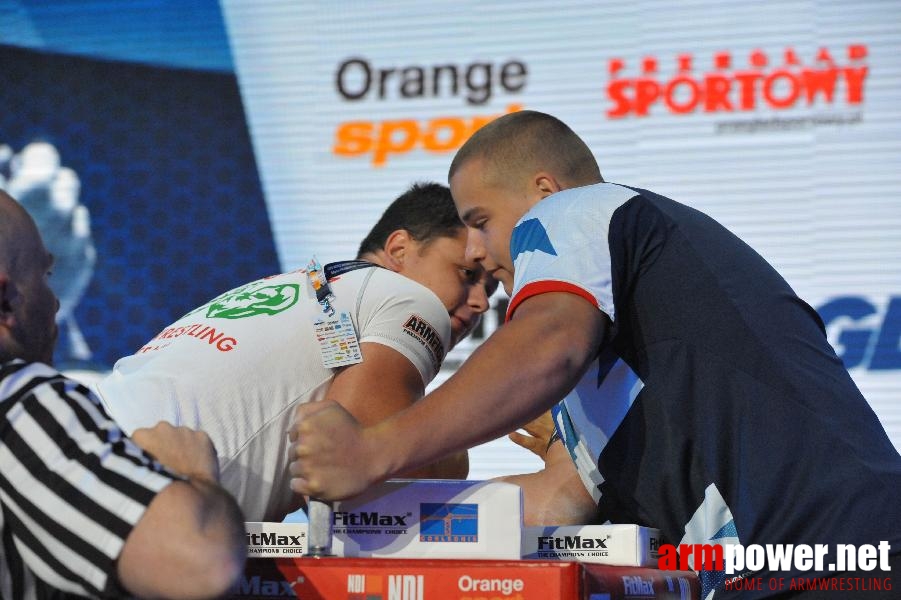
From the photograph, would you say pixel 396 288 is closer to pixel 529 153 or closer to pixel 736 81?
pixel 529 153

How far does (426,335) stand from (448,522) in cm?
64

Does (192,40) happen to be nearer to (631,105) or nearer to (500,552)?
(631,105)

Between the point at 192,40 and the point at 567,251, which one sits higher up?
the point at 192,40

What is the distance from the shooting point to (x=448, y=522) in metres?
1.34

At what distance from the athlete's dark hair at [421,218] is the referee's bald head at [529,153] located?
2.26 ft

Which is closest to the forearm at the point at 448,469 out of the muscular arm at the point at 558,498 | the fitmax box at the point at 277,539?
the muscular arm at the point at 558,498

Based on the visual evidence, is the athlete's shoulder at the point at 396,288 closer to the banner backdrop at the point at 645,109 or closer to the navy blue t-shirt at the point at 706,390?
the navy blue t-shirt at the point at 706,390

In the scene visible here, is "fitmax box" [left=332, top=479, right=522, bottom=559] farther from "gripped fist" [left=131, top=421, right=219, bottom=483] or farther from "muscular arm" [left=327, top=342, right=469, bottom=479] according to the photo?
"muscular arm" [left=327, top=342, right=469, bottom=479]

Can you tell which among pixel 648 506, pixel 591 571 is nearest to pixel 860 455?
pixel 648 506

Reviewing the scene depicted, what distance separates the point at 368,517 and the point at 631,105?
139 inches

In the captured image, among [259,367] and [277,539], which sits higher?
[259,367]

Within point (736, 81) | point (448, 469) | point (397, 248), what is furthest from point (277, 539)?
point (736, 81)

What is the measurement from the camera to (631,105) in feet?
15.0

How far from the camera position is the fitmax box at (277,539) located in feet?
4.83
